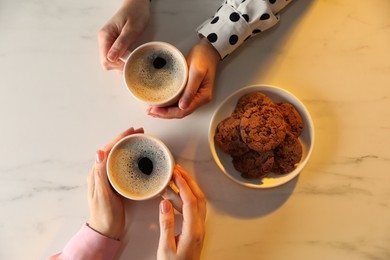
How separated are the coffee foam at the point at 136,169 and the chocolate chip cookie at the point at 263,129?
17 centimetres

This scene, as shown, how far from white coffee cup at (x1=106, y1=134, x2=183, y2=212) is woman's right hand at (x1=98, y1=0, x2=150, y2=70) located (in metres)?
0.19

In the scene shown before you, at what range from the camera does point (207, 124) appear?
892mm

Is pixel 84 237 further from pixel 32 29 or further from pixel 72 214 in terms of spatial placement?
pixel 32 29

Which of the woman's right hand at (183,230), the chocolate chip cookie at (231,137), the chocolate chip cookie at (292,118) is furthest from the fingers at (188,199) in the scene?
the chocolate chip cookie at (292,118)

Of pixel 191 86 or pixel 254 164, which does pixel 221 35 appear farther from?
pixel 254 164

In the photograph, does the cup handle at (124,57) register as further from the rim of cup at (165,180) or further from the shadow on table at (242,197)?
the shadow on table at (242,197)

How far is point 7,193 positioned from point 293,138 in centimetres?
68

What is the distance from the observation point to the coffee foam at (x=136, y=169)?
76 centimetres

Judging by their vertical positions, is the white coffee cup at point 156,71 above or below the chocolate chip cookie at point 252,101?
above

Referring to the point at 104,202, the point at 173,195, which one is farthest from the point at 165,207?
the point at 104,202

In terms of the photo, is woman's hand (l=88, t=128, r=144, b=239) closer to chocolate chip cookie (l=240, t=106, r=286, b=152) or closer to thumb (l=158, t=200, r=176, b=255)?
thumb (l=158, t=200, r=176, b=255)

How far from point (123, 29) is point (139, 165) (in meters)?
0.31

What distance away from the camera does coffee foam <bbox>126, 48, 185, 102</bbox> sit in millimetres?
767

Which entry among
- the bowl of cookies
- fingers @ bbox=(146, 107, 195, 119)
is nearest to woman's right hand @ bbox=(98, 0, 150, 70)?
fingers @ bbox=(146, 107, 195, 119)
